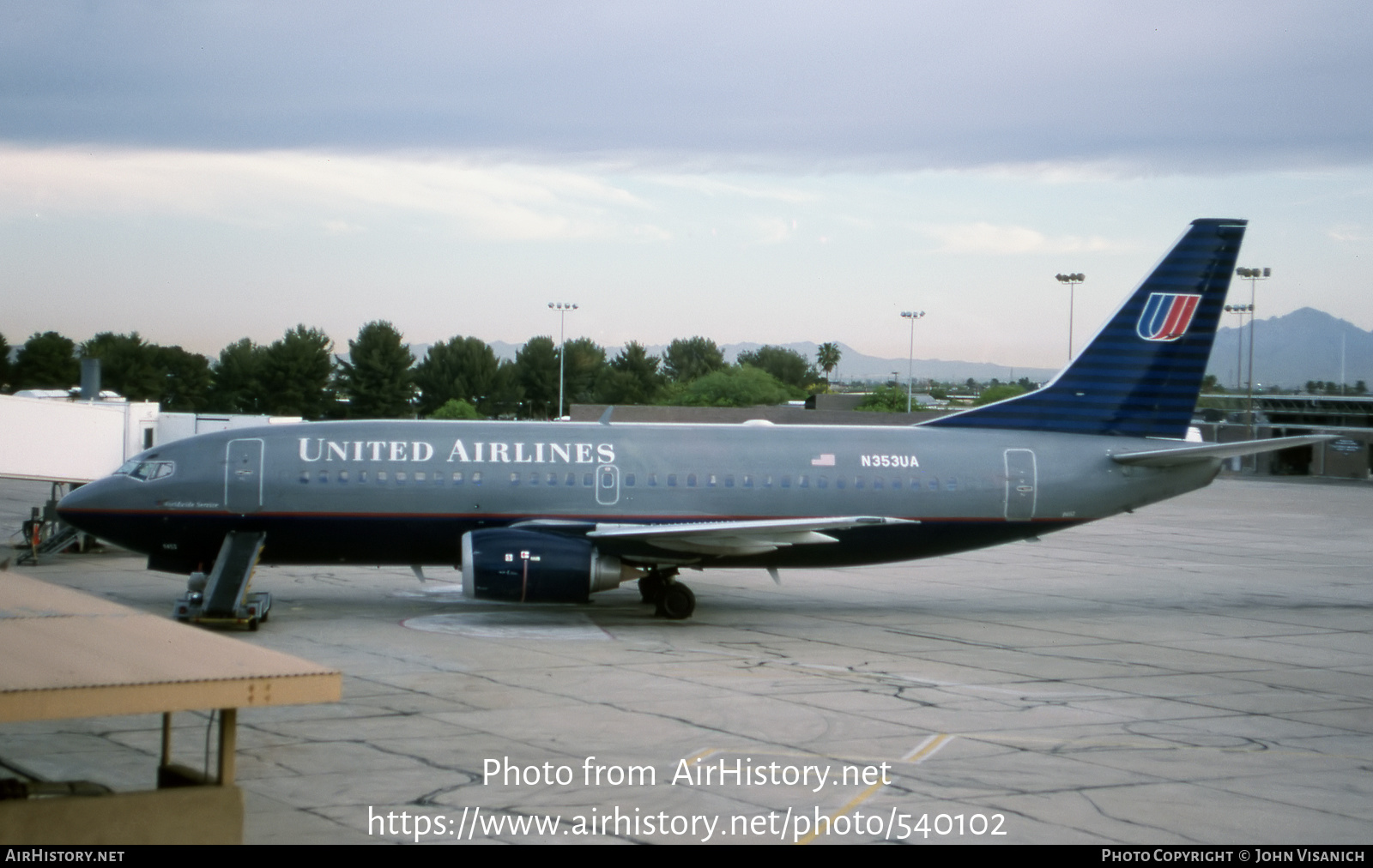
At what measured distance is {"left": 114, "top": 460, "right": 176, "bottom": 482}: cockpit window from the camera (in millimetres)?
24688

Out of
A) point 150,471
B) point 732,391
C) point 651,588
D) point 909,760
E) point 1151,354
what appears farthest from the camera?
point 732,391

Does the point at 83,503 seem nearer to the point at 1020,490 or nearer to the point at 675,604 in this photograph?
the point at 675,604

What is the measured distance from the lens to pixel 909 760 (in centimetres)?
1492

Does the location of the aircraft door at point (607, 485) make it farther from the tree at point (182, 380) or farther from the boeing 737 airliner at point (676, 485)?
the tree at point (182, 380)

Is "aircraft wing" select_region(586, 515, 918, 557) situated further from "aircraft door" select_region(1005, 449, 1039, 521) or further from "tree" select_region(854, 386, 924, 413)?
"tree" select_region(854, 386, 924, 413)

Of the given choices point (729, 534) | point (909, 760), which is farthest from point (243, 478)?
point (909, 760)

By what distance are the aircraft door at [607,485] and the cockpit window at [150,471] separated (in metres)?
8.36

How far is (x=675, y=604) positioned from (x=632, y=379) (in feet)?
383

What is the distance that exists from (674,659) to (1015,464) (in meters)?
9.64

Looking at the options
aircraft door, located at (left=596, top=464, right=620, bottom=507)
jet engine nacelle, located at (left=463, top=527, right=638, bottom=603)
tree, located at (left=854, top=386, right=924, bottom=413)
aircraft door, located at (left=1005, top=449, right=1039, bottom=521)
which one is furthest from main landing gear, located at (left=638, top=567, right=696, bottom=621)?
tree, located at (left=854, top=386, right=924, bottom=413)

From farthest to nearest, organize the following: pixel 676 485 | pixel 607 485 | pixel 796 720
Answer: pixel 676 485
pixel 607 485
pixel 796 720

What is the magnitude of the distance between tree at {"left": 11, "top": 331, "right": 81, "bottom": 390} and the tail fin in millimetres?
114834

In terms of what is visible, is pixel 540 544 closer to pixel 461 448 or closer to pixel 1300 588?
pixel 461 448

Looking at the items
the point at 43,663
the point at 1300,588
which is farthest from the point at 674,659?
the point at 1300,588
